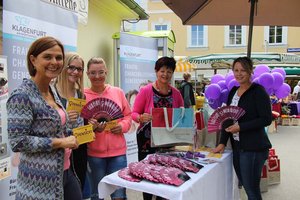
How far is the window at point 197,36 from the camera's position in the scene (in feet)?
75.5

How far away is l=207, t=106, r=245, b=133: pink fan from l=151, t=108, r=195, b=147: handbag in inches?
8.8

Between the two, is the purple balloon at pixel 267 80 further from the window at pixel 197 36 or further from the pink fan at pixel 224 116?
the window at pixel 197 36

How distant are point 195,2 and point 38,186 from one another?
2.83 meters

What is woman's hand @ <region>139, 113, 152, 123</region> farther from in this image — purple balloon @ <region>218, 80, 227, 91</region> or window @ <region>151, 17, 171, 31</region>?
window @ <region>151, 17, 171, 31</region>

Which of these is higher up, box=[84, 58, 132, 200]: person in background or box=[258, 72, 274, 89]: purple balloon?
box=[258, 72, 274, 89]: purple balloon

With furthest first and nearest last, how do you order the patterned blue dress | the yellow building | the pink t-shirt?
the yellow building
the pink t-shirt
the patterned blue dress

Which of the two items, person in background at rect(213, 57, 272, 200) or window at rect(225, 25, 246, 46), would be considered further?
window at rect(225, 25, 246, 46)

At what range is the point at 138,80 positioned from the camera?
17.8 ft

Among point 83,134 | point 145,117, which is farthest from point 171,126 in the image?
point 83,134

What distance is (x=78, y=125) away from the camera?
2383 millimetres

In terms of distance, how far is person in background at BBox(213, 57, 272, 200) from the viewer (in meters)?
2.80

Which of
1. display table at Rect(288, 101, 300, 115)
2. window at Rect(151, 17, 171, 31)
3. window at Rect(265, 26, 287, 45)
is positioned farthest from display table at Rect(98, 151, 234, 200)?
window at Rect(151, 17, 171, 31)

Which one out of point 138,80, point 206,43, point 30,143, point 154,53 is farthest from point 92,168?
point 206,43

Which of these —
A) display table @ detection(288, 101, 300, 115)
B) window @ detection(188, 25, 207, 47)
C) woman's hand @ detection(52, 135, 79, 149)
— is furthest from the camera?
window @ detection(188, 25, 207, 47)
